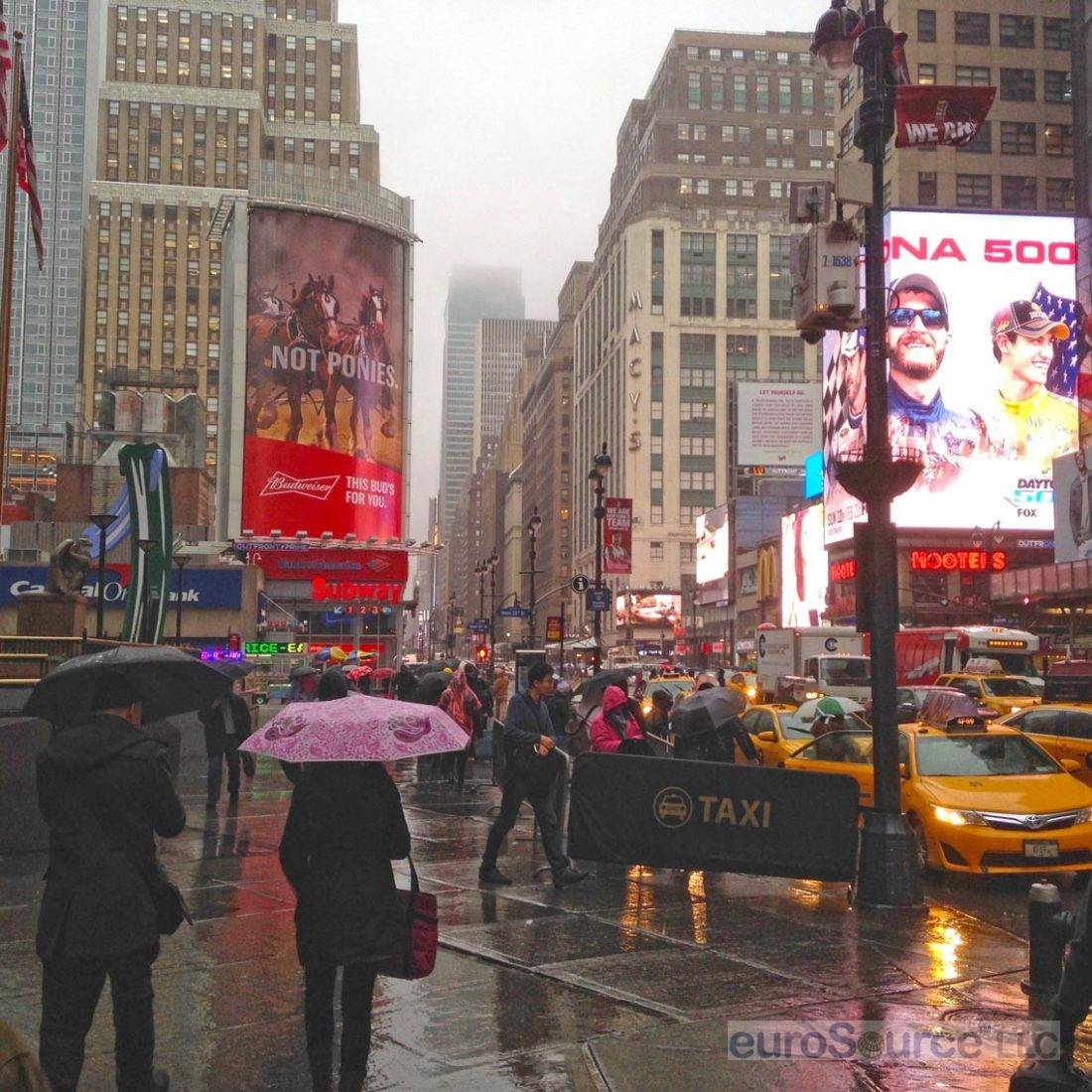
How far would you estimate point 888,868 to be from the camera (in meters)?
10.2

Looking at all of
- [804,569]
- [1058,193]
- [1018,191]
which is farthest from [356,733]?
[1058,193]

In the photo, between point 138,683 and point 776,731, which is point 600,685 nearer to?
point 776,731

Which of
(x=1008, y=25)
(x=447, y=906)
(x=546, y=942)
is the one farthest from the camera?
(x=1008, y=25)

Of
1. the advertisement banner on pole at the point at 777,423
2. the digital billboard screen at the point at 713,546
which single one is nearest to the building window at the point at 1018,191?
the advertisement banner on pole at the point at 777,423

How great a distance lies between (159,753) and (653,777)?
633cm

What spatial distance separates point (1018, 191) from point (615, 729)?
6934cm

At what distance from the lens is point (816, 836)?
422 inches

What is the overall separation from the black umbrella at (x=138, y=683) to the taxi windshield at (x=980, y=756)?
820 centimetres

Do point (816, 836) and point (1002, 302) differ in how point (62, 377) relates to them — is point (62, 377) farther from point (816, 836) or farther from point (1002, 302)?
point (816, 836)

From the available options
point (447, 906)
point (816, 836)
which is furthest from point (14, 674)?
point (816, 836)

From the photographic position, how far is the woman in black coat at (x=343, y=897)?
5250 millimetres

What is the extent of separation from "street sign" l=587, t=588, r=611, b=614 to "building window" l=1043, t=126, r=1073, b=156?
5413 cm

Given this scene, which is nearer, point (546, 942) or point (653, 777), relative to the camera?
point (546, 942)

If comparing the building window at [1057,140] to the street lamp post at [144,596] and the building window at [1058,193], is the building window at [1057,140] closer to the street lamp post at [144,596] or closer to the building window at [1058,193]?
the building window at [1058,193]
